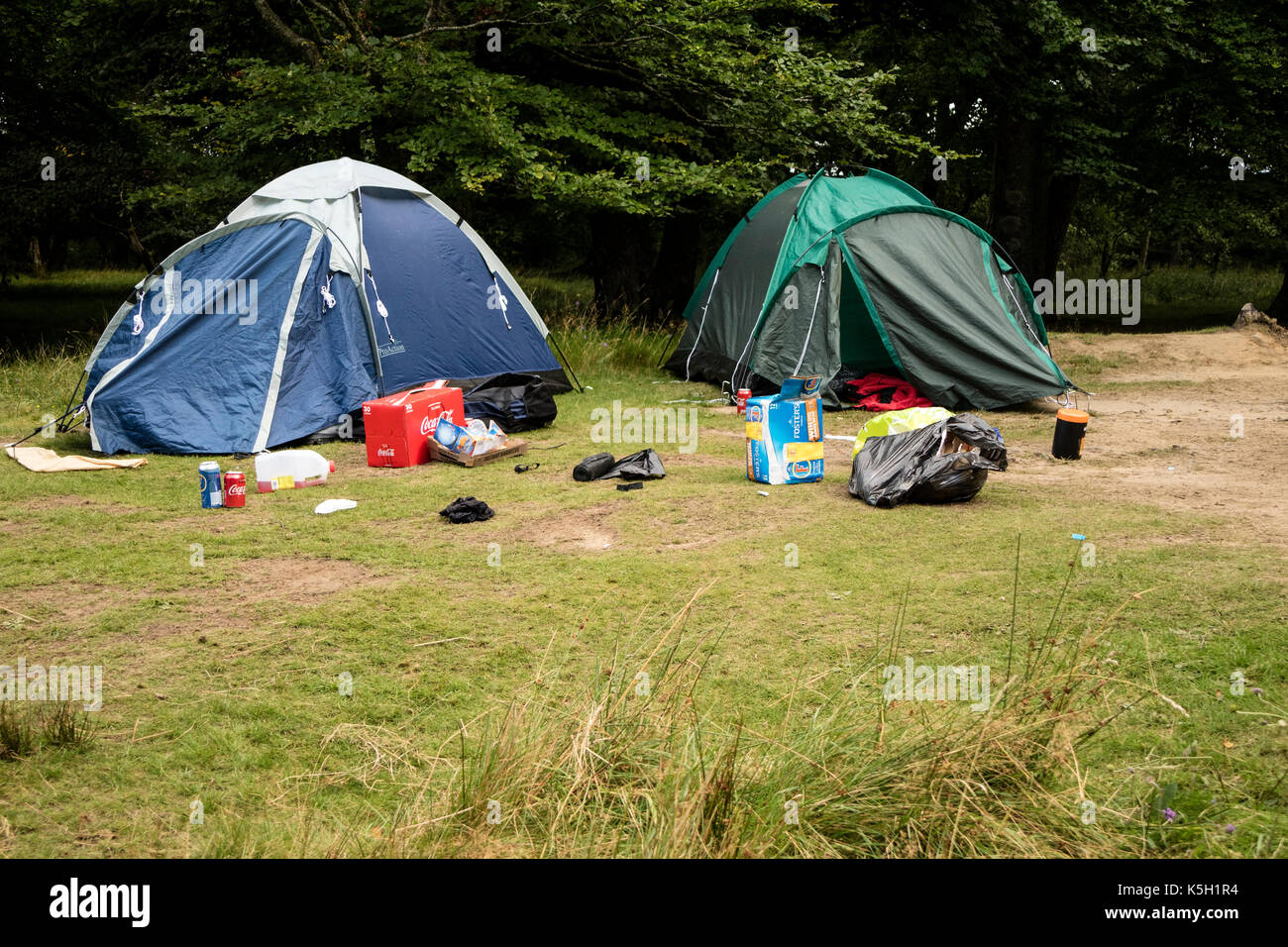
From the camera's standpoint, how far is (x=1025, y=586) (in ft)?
16.1

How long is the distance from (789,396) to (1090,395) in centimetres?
489

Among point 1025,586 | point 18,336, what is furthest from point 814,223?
point 18,336

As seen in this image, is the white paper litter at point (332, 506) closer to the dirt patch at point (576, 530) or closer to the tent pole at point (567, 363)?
the dirt patch at point (576, 530)

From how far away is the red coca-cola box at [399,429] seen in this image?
7793mm

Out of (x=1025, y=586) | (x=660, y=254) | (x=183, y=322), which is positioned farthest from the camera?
(x=660, y=254)

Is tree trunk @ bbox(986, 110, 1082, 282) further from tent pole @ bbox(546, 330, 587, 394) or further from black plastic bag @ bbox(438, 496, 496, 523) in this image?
black plastic bag @ bbox(438, 496, 496, 523)

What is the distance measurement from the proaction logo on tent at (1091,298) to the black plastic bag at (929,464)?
11.3m

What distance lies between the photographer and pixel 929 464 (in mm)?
6469

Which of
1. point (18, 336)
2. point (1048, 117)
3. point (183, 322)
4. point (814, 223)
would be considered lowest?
point (18, 336)

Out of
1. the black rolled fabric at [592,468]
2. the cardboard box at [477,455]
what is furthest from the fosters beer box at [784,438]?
the cardboard box at [477,455]

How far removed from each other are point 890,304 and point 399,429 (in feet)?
15.6

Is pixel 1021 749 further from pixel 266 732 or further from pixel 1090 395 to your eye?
pixel 1090 395

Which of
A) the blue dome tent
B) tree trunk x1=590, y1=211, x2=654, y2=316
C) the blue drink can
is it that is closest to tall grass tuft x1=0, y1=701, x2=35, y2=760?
the blue drink can

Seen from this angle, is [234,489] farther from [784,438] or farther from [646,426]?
[646,426]
